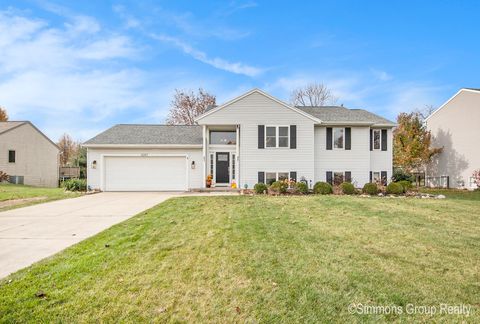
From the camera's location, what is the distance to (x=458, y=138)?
2053cm

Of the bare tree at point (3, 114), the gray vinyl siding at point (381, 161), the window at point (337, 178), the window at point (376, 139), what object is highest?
the bare tree at point (3, 114)

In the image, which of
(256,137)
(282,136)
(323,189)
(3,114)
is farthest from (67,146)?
(323,189)

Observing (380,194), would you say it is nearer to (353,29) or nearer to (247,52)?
(353,29)

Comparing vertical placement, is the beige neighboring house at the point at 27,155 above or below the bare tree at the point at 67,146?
below

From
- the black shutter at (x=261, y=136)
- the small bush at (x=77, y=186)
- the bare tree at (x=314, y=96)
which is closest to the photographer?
the black shutter at (x=261, y=136)

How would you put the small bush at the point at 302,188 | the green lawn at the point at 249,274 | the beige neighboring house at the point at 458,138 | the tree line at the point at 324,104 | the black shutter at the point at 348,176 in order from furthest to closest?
1. the tree line at the point at 324,104
2. the beige neighboring house at the point at 458,138
3. the black shutter at the point at 348,176
4. the small bush at the point at 302,188
5. the green lawn at the point at 249,274

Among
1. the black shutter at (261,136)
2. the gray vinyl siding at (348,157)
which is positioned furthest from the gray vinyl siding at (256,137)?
the gray vinyl siding at (348,157)

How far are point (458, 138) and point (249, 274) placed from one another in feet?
78.4

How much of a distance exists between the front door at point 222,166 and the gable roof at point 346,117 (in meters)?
6.50

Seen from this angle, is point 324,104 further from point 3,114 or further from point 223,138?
point 3,114

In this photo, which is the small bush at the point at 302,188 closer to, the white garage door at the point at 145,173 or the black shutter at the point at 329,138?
the black shutter at the point at 329,138

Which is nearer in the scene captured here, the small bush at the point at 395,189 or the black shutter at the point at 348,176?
the small bush at the point at 395,189

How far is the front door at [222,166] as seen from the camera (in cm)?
1703

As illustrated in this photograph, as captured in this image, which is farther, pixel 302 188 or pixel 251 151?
pixel 251 151
